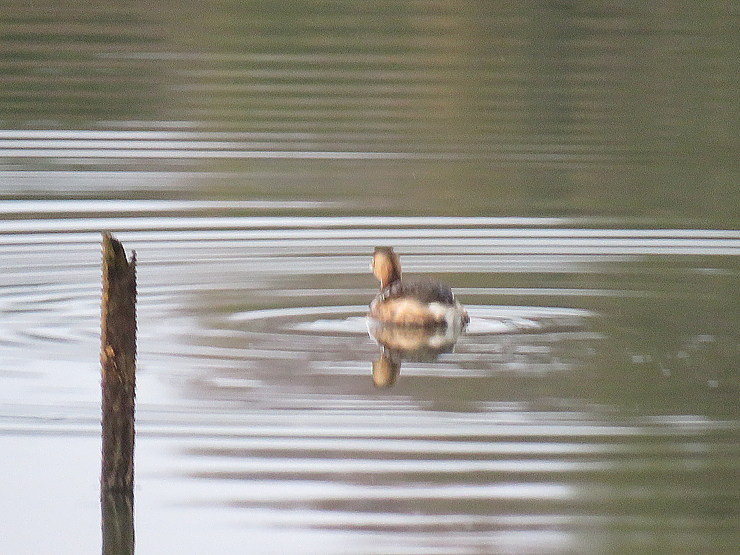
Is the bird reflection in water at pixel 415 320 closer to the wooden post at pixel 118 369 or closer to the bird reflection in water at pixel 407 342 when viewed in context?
the bird reflection in water at pixel 407 342

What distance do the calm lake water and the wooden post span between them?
99mm

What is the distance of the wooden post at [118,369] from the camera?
22.3 feet

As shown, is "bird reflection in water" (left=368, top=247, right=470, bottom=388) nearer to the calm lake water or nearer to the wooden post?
the calm lake water

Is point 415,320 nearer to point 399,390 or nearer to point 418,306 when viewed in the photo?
point 418,306

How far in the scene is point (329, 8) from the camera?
93.7 feet

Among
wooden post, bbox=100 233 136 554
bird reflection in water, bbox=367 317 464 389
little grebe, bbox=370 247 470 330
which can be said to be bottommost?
wooden post, bbox=100 233 136 554

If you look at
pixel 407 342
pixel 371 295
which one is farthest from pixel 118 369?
pixel 371 295

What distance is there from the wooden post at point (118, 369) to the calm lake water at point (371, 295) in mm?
99

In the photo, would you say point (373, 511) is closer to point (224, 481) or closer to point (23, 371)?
point (224, 481)

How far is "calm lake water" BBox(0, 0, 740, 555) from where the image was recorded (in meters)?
7.37

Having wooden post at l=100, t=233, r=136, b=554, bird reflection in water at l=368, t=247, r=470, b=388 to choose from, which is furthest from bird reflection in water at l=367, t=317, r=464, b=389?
wooden post at l=100, t=233, r=136, b=554

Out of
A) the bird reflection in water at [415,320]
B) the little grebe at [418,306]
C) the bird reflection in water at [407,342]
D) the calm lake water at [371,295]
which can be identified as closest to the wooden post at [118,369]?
the calm lake water at [371,295]

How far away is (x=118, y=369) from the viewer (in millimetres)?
6887

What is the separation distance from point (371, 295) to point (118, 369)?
4.69 m
